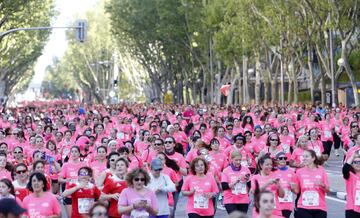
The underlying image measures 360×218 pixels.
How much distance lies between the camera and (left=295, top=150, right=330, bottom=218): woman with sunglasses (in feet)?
39.9

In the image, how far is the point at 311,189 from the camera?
40.0 feet

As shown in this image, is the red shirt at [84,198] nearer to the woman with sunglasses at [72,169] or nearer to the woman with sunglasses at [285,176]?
the woman with sunglasses at [72,169]

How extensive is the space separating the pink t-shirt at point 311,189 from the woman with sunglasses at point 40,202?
9.94 feet

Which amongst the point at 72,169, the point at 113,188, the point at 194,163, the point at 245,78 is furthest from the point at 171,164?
the point at 245,78

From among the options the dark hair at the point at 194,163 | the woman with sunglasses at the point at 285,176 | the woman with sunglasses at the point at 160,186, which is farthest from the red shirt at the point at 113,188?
the woman with sunglasses at the point at 285,176

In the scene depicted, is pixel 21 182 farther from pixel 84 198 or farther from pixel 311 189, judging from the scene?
pixel 311 189

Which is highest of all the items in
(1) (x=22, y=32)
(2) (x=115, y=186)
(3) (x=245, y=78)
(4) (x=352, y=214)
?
(1) (x=22, y=32)

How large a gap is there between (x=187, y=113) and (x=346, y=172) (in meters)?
24.9

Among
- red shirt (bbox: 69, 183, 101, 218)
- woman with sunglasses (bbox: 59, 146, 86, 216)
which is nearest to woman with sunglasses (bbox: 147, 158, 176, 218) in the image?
red shirt (bbox: 69, 183, 101, 218)

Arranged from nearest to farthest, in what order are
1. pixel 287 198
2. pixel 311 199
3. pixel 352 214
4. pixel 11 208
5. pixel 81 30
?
pixel 11 208, pixel 311 199, pixel 352 214, pixel 287 198, pixel 81 30

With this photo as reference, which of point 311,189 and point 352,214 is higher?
point 311,189

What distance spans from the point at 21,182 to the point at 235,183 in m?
2.65

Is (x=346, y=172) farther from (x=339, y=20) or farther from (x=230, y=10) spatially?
(x=230, y=10)

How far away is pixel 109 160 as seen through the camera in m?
12.8
